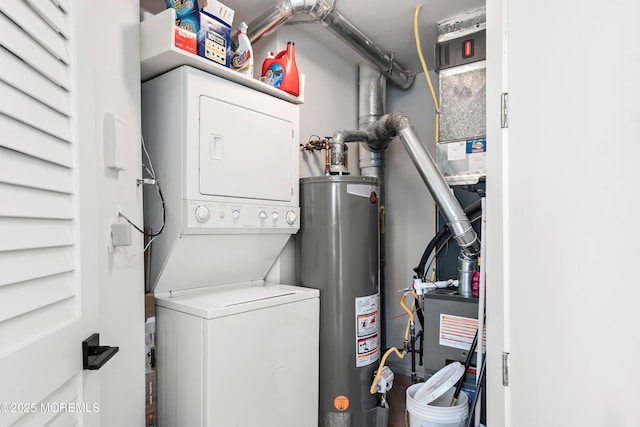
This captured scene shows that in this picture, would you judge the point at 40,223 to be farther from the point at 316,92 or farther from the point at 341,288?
the point at 316,92

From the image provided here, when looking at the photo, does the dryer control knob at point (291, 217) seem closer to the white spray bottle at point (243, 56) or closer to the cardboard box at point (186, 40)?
the white spray bottle at point (243, 56)

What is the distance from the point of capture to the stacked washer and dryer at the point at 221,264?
1502 millimetres

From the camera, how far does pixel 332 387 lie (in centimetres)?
203

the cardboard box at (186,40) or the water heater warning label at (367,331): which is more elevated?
the cardboard box at (186,40)

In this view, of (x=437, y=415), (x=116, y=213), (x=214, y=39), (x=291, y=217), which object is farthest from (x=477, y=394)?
(x=214, y=39)

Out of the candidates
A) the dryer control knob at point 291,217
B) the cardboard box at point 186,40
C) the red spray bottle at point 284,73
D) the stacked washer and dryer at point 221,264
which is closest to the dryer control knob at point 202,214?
the stacked washer and dryer at point 221,264

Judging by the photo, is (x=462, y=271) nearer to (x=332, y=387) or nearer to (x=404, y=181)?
(x=332, y=387)

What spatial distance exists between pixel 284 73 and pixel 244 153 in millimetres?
521

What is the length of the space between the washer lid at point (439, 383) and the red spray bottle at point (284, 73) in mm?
1641

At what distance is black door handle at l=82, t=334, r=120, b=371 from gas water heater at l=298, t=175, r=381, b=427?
127cm

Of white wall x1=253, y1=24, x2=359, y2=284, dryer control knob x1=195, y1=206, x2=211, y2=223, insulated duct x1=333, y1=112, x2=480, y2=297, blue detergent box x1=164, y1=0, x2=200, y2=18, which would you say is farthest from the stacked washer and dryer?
insulated duct x1=333, y1=112, x2=480, y2=297

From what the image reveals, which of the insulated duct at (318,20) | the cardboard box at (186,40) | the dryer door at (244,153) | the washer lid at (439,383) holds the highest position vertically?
the insulated duct at (318,20)

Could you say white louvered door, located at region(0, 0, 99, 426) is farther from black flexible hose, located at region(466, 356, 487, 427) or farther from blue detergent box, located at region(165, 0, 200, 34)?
black flexible hose, located at region(466, 356, 487, 427)

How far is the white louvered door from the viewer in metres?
0.63
